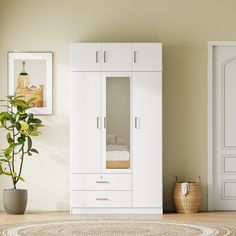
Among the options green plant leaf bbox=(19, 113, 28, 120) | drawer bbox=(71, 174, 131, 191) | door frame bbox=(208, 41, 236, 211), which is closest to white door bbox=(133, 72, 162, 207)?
drawer bbox=(71, 174, 131, 191)

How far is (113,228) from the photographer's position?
6887 mm

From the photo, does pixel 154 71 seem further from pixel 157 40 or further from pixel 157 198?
pixel 157 198

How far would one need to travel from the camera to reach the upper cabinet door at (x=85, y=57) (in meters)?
8.10

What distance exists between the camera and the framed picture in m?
8.40

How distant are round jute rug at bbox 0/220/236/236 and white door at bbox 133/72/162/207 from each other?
74 cm

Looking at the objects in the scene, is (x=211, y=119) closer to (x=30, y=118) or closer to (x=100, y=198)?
(x=100, y=198)

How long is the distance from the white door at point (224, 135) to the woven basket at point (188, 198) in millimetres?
356

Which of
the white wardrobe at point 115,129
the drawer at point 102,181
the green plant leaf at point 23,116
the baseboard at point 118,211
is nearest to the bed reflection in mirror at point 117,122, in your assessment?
the white wardrobe at point 115,129

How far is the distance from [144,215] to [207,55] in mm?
2008

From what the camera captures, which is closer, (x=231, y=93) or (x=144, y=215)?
(x=144, y=215)

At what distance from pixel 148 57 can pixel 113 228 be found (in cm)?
214

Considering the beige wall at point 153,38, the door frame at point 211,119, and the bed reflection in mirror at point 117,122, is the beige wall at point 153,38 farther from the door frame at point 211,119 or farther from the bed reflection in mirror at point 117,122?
the bed reflection in mirror at point 117,122

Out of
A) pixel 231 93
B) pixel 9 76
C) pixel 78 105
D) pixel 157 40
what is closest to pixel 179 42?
pixel 157 40

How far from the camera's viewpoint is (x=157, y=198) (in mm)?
8102
